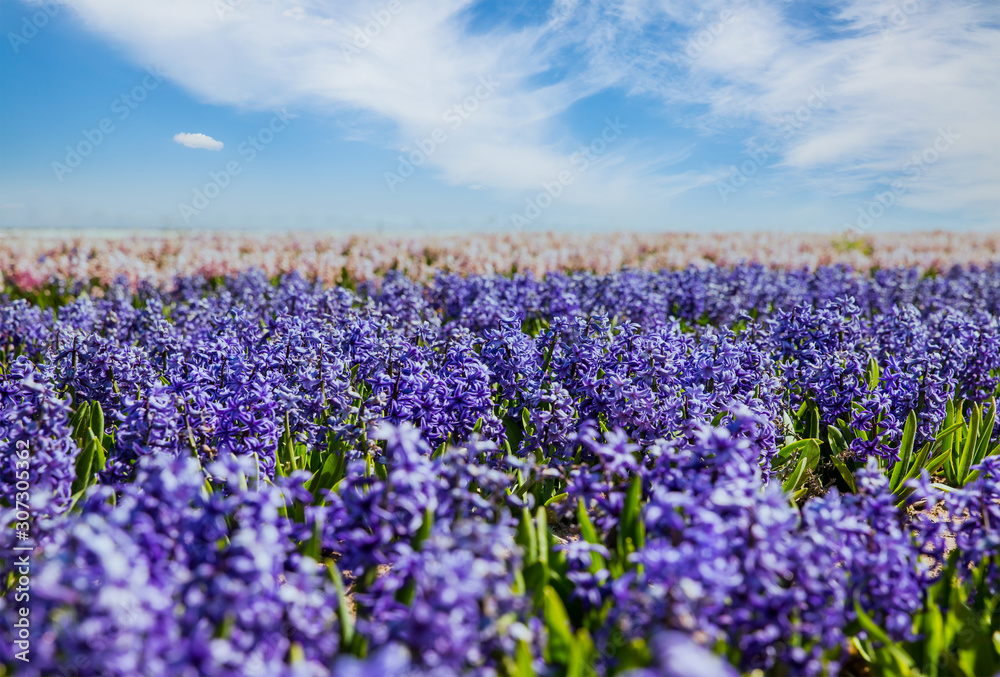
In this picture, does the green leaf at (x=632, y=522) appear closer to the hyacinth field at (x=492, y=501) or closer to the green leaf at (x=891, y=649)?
the hyacinth field at (x=492, y=501)

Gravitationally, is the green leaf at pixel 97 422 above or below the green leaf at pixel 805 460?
above

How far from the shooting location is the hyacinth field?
91.0 inches

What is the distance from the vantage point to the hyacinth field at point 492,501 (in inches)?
91.0

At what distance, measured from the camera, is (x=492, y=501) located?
3.66 metres

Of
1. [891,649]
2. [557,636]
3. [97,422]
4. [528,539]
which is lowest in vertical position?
[891,649]

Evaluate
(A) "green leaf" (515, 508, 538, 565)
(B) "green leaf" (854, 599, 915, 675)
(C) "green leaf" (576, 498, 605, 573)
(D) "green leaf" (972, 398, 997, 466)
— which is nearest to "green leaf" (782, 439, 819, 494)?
(D) "green leaf" (972, 398, 997, 466)

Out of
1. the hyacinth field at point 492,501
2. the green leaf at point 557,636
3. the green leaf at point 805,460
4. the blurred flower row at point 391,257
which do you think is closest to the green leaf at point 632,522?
the hyacinth field at point 492,501

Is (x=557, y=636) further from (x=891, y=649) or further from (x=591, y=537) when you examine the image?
(x=891, y=649)

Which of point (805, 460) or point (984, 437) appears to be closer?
point (805, 460)

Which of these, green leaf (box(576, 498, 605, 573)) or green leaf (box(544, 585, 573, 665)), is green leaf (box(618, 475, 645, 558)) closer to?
green leaf (box(576, 498, 605, 573))

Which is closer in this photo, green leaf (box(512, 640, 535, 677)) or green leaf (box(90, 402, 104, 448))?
green leaf (box(512, 640, 535, 677))

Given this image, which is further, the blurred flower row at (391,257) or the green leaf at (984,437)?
the blurred flower row at (391,257)

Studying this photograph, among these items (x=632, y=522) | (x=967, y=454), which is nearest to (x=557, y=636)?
(x=632, y=522)

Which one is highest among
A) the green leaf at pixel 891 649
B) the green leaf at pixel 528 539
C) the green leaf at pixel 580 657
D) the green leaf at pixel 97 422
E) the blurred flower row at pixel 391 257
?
the blurred flower row at pixel 391 257
